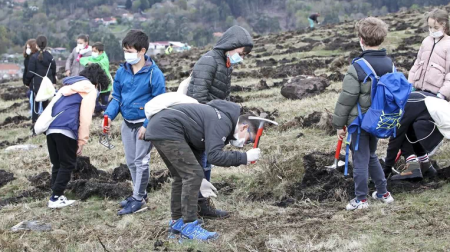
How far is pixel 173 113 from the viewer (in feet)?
15.8

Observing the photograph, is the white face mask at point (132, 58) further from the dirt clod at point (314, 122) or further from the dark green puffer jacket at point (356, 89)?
the dirt clod at point (314, 122)

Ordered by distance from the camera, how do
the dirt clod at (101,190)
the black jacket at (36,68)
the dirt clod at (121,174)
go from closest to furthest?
the dirt clod at (101,190) < the dirt clod at (121,174) < the black jacket at (36,68)

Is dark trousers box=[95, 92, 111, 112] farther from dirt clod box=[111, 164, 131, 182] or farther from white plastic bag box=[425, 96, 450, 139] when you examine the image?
white plastic bag box=[425, 96, 450, 139]

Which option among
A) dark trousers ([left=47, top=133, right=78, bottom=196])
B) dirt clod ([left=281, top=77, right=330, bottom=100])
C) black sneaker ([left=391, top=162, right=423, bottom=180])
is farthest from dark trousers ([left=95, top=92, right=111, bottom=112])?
black sneaker ([left=391, top=162, right=423, bottom=180])

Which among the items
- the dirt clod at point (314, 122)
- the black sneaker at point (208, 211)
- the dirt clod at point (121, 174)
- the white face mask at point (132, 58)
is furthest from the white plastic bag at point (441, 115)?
the dirt clod at point (121, 174)

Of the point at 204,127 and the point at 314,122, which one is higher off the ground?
the point at 204,127

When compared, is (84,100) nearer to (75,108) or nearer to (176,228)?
(75,108)

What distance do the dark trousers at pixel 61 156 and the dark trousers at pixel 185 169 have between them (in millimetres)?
1785

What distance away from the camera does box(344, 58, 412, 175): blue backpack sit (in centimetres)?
518

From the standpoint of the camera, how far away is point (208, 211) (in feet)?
18.7

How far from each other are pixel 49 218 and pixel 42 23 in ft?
419

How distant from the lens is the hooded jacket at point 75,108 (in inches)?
250

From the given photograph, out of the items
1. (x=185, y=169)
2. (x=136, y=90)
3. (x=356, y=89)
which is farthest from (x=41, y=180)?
(x=356, y=89)

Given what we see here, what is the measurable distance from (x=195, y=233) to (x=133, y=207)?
140 centimetres
